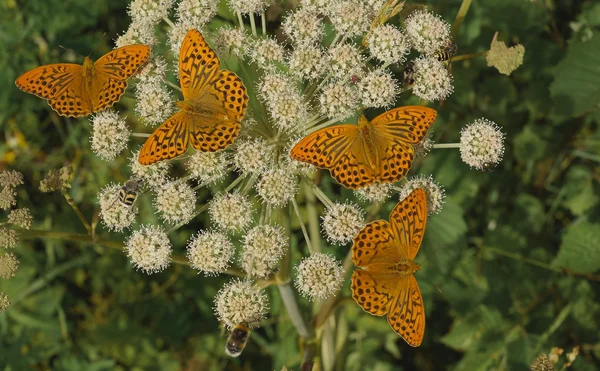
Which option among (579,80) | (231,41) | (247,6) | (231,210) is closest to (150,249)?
(231,210)

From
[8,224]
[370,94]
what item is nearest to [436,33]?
[370,94]

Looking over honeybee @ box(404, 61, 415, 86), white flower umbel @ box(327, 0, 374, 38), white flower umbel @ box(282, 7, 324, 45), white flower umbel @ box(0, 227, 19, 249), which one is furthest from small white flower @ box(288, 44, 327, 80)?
white flower umbel @ box(0, 227, 19, 249)

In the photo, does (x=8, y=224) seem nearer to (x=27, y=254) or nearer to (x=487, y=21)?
(x=27, y=254)

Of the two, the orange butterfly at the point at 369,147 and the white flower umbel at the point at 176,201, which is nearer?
the orange butterfly at the point at 369,147

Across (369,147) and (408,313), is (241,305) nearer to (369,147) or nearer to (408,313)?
(408,313)

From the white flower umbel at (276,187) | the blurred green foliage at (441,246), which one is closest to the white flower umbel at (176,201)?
the white flower umbel at (276,187)

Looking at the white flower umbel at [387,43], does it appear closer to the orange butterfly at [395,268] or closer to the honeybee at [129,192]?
the orange butterfly at [395,268]
